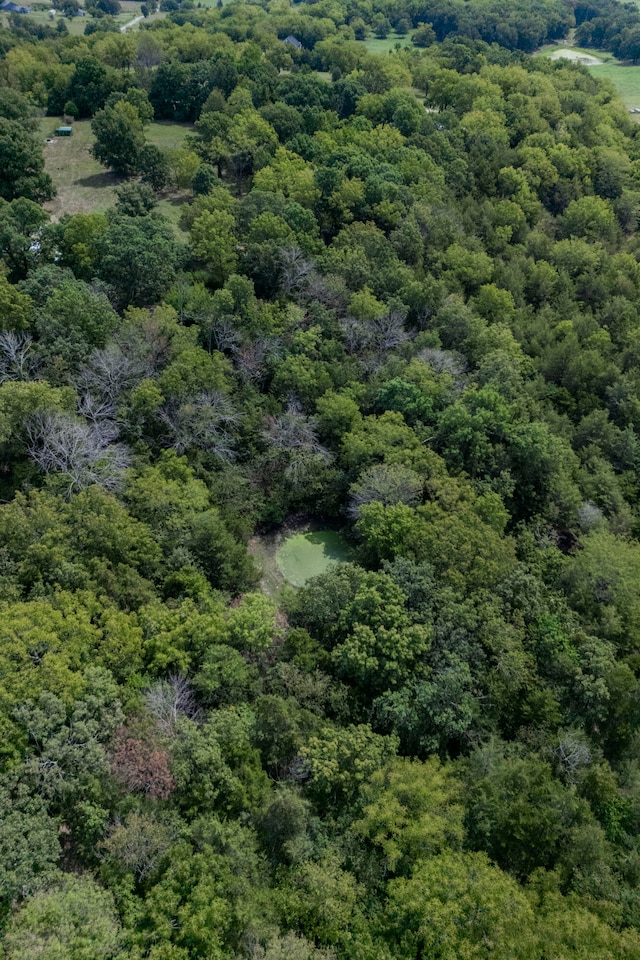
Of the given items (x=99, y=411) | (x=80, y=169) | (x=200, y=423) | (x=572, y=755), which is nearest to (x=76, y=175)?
(x=80, y=169)

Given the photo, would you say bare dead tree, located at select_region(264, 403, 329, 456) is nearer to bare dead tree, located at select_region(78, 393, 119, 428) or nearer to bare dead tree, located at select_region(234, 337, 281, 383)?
bare dead tree, located at select_region(234, 337, 281, 383)

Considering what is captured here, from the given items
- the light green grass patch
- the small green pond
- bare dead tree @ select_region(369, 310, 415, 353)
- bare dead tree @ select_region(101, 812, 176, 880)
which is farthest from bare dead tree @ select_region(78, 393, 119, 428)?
the light green grass patch

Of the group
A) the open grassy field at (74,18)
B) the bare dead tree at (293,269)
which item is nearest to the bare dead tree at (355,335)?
the bare dead tree at (293,269)

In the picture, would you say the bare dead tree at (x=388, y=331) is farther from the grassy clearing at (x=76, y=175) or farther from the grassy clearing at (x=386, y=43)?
the grassy clearing at (x=386, y=43)

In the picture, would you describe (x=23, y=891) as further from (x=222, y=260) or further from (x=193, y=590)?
(x=222, y=260)

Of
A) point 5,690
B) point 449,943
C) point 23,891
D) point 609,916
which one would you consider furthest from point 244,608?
point 609,916

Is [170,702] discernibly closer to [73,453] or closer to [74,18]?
[73,453]
